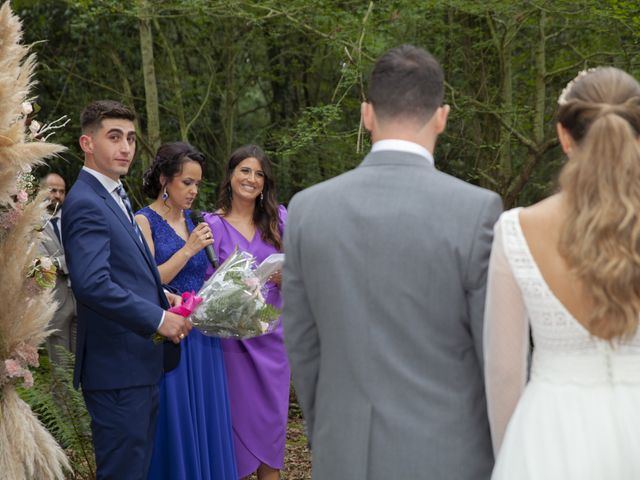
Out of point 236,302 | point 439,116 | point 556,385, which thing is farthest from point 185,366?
point 556,385

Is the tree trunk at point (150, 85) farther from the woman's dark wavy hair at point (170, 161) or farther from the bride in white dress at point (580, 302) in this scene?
the bride in white dress at point (580, 302)

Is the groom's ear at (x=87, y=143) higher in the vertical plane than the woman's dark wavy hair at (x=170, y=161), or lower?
higher

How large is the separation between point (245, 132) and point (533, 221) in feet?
38.4

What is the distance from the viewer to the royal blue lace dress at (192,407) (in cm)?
514

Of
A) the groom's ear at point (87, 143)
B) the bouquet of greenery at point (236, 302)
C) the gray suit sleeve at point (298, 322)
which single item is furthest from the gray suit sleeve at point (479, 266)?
the groom's ear at point (87, 143)

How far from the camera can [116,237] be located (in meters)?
4.41

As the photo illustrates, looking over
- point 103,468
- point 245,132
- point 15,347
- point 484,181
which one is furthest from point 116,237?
point 245,132

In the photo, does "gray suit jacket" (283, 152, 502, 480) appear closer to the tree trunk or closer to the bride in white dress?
the bride in white dress

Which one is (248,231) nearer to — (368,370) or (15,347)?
A: (15,347)

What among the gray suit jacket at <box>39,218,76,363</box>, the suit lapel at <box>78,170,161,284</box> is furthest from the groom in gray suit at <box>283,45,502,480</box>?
the gray suit jacket at <box>39,218,76,363</box>

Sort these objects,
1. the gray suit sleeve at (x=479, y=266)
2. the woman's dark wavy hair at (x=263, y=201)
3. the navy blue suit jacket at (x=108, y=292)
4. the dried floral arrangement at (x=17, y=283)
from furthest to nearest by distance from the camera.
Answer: the woman's dark wavy hair at (x=263, y=201), the navy blue suit jacket at (x=108, y=292), the dried floral arrangement at (x=17, y=283), the gray suit sleeve at (x=479, y=266)

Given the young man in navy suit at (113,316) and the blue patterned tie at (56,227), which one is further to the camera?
the blue patterned tie at (56,227)

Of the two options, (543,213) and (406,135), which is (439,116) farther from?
(543,213)

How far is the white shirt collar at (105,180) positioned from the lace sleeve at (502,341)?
236 centimetres
